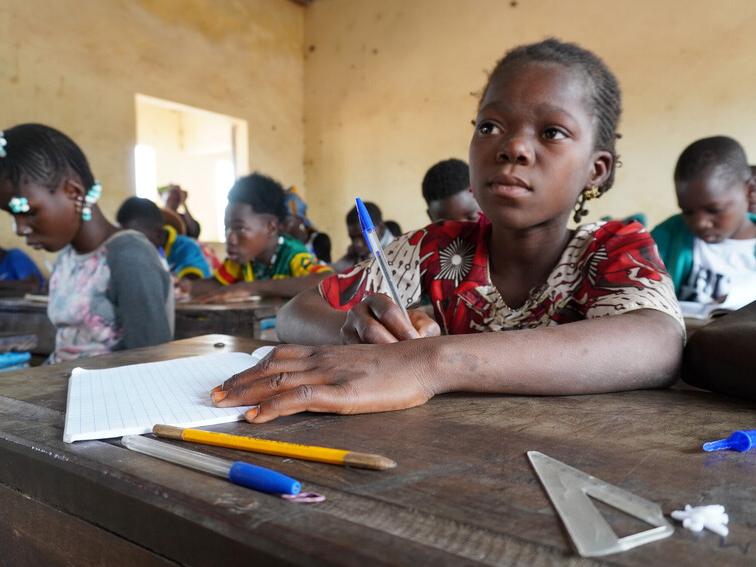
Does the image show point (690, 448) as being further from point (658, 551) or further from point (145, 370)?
point (145, 370)

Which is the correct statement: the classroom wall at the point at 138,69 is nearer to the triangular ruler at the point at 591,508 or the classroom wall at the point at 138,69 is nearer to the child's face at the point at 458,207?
the child's face at the point at 458,207

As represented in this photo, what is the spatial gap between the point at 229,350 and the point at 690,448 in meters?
0.73

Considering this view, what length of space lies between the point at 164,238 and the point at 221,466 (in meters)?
3.55

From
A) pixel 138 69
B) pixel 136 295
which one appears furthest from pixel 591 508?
pixel 138 69

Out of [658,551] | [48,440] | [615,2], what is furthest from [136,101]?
[658,551]

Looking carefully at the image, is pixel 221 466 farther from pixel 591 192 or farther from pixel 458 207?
pixel 458 207

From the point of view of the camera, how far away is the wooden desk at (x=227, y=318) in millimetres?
2025

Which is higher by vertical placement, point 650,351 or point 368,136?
point 368,136

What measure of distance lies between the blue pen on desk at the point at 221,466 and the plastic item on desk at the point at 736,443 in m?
0.34

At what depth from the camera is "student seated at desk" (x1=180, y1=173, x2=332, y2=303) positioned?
2.78 meters

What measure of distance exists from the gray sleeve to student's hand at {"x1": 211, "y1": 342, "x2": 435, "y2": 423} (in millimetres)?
956

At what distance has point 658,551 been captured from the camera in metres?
0.31

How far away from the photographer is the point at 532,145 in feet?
2.98

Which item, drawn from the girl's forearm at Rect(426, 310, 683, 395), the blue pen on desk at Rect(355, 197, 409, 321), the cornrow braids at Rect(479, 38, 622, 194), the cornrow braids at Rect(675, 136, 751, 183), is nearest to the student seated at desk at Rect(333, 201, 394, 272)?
the cornrow braids at Rect(675, 136, 751, 183)
